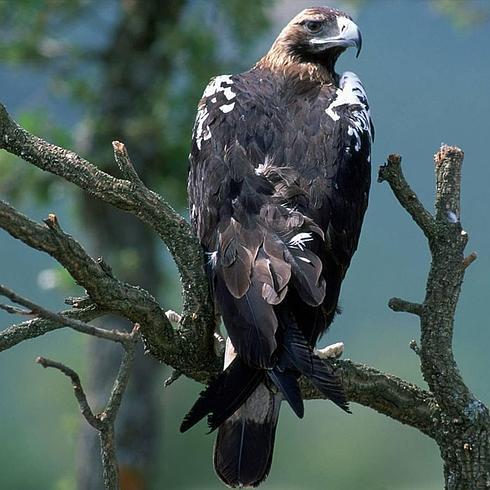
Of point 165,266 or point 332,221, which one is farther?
point 165,266

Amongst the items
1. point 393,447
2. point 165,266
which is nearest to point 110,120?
point 165,266

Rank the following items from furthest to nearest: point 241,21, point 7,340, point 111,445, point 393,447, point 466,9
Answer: point 393,447 → point 466,9 → point 241,21 → point 7,340 → point 111,445

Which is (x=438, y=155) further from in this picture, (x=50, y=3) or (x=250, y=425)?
(x=50, y=3)

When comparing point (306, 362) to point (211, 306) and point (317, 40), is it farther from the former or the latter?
point (317, 40)

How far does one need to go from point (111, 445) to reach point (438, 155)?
1629 millimetres

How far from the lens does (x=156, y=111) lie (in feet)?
27.0

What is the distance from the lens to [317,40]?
4.93 meters

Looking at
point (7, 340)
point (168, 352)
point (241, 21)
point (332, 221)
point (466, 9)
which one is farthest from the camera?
point (466, 9)

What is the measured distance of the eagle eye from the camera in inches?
195

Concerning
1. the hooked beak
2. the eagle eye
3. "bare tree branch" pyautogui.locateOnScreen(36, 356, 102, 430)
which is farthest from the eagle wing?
"bare tree branch" pyautogui.locateOnScreen(36, 356, 102, 430)

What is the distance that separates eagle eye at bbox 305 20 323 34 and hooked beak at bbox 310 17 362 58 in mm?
53

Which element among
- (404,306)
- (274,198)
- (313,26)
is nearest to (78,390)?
(274,198)

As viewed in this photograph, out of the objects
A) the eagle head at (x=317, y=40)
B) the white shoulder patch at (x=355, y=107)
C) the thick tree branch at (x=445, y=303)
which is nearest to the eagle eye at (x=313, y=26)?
the eagle head at (x=317, y=40)

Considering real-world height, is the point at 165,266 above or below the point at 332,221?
above
